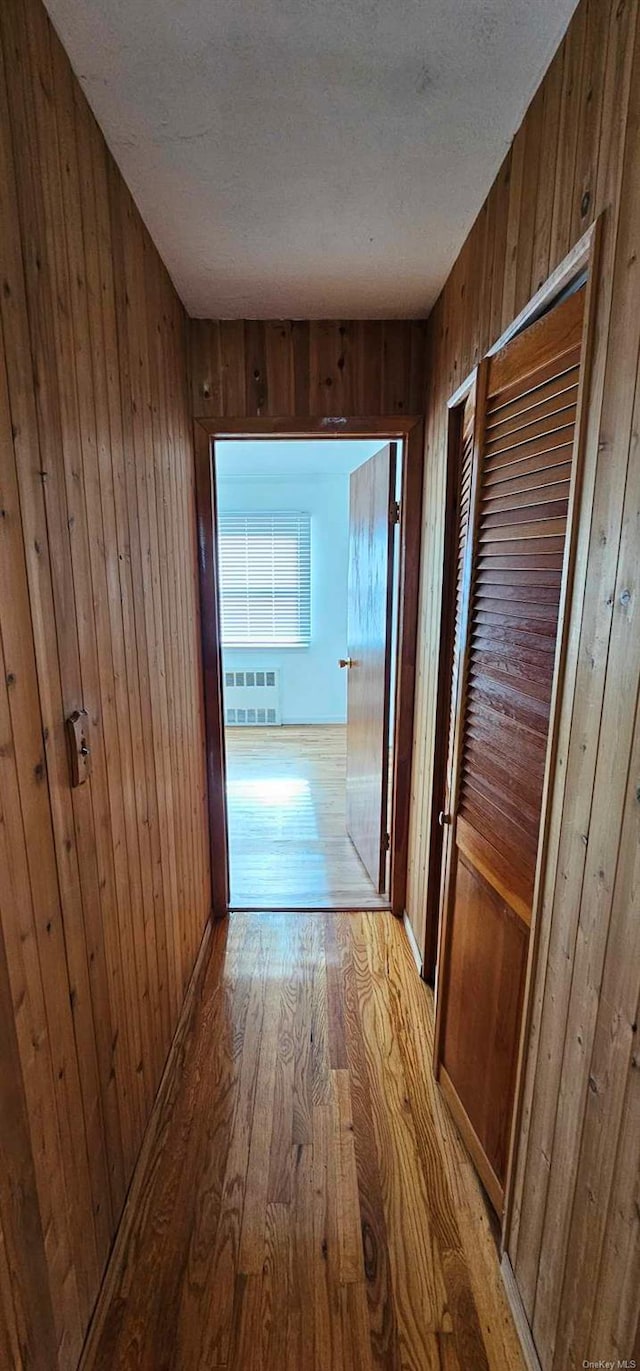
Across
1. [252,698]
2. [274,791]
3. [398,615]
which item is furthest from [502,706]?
[252,698]

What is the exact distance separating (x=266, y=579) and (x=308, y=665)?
90 cm

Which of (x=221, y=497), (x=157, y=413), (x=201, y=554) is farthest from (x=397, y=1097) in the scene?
(x=221, y=497)

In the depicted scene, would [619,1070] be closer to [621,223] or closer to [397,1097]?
[397,1097]

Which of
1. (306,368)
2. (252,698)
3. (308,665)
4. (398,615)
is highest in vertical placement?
(306,368)

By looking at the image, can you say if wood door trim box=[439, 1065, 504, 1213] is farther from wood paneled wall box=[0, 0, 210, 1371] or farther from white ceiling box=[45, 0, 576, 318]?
white ceiling box=[45, 0, 576, 318]

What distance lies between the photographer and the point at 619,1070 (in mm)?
774

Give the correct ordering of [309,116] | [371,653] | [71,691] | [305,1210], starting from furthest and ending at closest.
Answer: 1. [371,653]
2. [305,1210]
3. [309,116]
4. [71,691]

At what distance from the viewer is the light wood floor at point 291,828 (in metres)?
2.59

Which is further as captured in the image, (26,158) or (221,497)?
(221,497)

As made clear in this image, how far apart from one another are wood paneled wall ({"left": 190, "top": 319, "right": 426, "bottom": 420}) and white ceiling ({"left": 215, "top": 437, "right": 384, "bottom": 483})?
155 cm

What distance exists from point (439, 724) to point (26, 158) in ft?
5.34

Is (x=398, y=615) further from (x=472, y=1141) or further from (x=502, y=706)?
(x=472, y=1141)

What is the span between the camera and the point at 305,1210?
131 cm

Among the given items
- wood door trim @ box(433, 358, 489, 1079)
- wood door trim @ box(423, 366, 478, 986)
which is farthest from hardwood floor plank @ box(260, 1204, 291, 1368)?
wood door trim @ box(423, 366, 478, 986)
